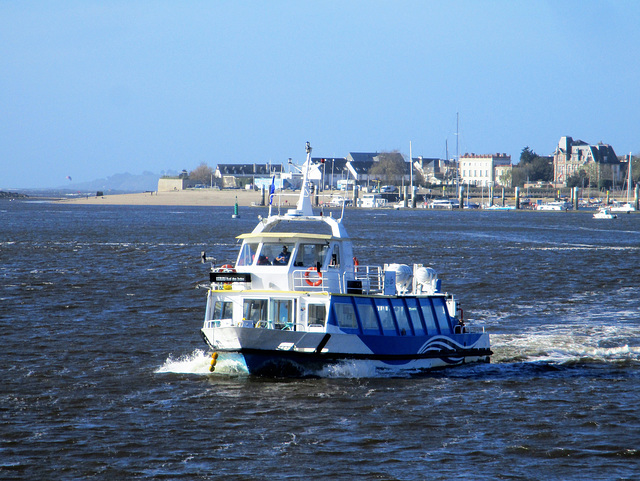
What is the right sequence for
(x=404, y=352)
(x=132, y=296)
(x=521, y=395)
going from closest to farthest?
(x=521, y=395)
(x=404, y=352)
(x=132, y=296)

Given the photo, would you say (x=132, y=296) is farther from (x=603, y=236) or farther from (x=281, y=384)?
(x=603, y=236)

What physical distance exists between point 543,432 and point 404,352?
6.10 meters

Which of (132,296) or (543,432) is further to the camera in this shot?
(132,296)

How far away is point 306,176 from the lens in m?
28.2

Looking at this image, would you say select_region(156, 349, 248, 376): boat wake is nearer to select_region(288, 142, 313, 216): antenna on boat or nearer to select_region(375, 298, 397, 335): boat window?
select_region(375, 298, 397, 335): boat window

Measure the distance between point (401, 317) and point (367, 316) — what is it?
1.45 m

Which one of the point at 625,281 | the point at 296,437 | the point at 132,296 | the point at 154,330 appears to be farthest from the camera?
the point at 625,281

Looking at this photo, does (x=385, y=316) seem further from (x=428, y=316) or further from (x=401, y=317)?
(x=428, y=316)

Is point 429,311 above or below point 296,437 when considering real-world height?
above

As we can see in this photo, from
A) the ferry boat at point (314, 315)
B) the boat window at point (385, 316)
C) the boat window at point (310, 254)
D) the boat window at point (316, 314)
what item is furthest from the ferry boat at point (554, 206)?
the boat window at point (316, 314)

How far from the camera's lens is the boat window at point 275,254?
26734mm

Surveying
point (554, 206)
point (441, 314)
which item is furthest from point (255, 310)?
point (554, 206)

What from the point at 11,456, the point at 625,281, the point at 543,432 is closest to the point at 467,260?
the point at 625,281

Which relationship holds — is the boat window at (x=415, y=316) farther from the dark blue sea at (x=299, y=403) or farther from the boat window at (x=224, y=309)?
the boat window at (x=224, y=309)
